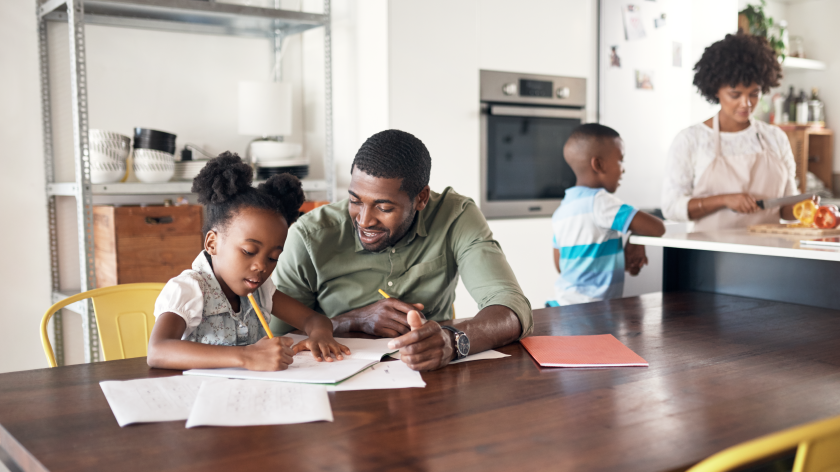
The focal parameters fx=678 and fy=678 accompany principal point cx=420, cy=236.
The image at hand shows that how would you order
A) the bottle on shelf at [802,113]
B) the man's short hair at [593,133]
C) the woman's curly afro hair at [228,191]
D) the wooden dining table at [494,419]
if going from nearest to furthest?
the wooden dining table at [494,419], the woman's curly afro hair at [228,191], the man's short hair at [593,133], the bottle on shelf at [802,113]

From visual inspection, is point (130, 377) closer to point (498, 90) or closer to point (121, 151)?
point (121, 151)

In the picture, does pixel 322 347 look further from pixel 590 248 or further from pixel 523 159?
pixel 523 159

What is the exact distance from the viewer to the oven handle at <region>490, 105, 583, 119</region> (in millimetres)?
3135

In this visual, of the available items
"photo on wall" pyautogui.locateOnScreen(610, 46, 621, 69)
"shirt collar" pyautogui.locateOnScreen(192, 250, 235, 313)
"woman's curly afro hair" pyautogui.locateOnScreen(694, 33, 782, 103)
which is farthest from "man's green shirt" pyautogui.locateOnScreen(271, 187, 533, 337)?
"photo on wall" pyautogui.locateOnScreen(610, 46, 621, 69)

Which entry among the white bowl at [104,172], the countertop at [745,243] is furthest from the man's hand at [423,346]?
the white bowl at [104,172]

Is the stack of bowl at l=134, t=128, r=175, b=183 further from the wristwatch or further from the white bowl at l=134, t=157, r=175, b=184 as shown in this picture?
the wristwatch

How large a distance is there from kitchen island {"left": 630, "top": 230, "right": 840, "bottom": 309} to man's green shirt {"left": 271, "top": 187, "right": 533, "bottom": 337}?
0.73 metres

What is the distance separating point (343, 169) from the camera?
10.0 ft

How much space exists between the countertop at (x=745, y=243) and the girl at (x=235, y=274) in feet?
3.62

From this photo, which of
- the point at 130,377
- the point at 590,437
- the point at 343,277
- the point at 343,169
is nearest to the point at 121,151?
the point at 343,169

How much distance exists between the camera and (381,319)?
1.40 meters

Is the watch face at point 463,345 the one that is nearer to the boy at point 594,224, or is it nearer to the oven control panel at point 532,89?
the boy at point 594,224

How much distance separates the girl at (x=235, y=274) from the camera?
1238 millimetres

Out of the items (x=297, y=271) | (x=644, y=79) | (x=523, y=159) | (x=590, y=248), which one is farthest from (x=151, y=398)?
(x=644, y=79)
